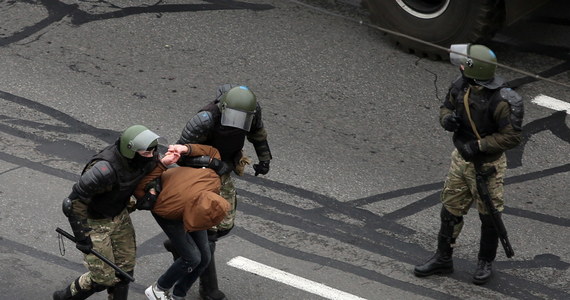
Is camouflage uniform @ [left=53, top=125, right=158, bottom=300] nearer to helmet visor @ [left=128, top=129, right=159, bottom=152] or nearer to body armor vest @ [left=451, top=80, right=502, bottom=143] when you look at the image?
helmet visor @ [left=128, top=129, right=159, bottom=152]

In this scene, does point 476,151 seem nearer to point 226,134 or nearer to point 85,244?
point 226,134

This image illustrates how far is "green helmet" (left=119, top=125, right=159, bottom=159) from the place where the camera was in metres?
6.70

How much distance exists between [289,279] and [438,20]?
4298 millimetres

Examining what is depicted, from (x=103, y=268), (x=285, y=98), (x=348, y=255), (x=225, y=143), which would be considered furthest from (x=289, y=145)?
(x=103, y=268)

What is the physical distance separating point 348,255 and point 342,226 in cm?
42

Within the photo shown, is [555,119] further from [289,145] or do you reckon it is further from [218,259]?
[218,259]

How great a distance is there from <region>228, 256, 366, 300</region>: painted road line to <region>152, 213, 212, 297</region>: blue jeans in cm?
73

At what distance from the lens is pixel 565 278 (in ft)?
26.4

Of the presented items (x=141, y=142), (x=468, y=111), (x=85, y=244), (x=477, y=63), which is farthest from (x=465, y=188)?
(x=85, y=244)

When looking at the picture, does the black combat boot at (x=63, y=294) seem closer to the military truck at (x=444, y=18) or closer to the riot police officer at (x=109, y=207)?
the riot police officer at (x=109, y=207)

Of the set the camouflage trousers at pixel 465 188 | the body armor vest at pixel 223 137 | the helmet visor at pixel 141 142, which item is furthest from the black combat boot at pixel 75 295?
the camouflage trousers at pixel 465 188

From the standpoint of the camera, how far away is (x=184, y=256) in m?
7.14

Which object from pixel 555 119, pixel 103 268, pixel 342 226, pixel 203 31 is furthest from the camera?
pixel 203 31

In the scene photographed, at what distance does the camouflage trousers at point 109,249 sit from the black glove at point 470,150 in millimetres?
2430
